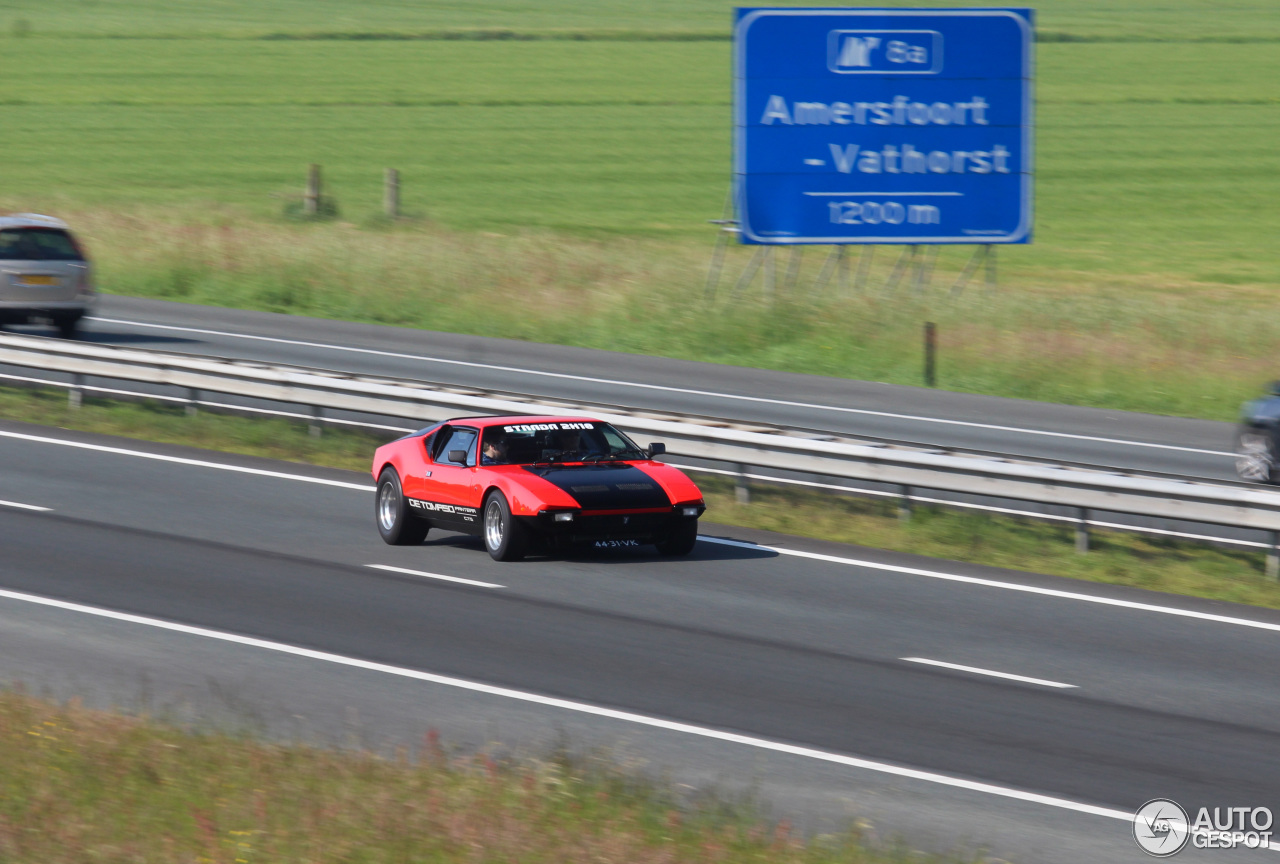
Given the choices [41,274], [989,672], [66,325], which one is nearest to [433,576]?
[989,672]

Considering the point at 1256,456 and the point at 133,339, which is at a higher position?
Answer: the point at 1256,456

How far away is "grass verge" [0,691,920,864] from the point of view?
697 cm

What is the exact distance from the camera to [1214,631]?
506 inches

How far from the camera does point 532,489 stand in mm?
14602

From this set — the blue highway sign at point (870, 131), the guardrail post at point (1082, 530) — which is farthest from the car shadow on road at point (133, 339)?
the guardrail post at point (1082, 530)

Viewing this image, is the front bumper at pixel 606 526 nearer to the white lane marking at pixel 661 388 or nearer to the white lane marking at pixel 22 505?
the white lane marking at pixel 22 505

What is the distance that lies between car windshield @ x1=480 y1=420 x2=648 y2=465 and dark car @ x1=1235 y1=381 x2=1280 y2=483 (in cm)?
756

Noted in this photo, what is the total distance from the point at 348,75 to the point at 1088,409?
2426 inches

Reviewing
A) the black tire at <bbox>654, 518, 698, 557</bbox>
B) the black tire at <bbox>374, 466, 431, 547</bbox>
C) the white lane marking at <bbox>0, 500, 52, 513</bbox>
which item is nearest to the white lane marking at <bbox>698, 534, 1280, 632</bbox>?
the black tire at <bbox>654, 518, 698, 557</bbox>

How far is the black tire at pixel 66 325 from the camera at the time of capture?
28750 millimetres

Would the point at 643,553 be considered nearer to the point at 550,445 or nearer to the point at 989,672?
the point at 550,445

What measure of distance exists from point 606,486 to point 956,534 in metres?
3.50

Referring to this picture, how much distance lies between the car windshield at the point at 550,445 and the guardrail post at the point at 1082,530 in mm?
3767

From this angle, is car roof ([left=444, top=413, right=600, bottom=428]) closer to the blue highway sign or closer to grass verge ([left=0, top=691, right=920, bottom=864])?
grass verge ([left=0, top=691, right=920, bottom=864])
